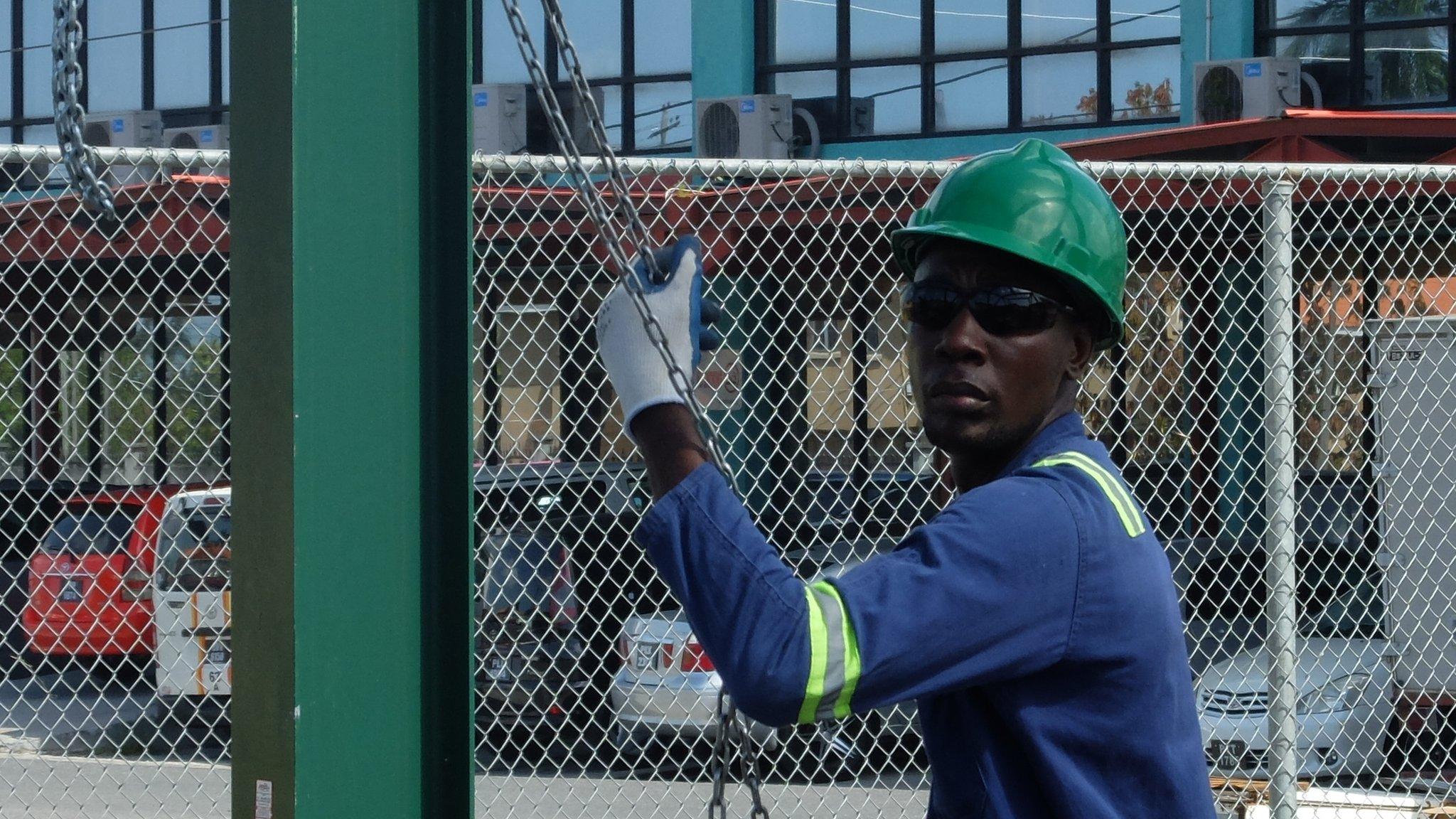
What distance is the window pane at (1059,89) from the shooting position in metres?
15.4

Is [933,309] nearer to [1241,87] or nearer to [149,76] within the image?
[1241,87]

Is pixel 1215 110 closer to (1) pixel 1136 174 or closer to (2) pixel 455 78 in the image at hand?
(1) pixel 1136 174

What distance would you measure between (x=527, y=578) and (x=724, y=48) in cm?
947

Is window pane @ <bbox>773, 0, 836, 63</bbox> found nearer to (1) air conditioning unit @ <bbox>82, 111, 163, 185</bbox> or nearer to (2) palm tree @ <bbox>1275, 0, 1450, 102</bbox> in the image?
(2) palm tree @ <bbox>1275, 0, 1450, 102</bbox>

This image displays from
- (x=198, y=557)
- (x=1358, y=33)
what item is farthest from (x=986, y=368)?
(x=1358, y=33)

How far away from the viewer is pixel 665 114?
16875mm

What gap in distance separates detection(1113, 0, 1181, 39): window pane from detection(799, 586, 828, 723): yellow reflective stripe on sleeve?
571 inches

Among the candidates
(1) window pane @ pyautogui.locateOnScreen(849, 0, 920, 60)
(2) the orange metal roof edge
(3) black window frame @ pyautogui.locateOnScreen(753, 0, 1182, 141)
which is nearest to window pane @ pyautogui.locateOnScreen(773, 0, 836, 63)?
(3) black window frame @ pyautogui.locateOnScreen(753, 0, 1182, 141)

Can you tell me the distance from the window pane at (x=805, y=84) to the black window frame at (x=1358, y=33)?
13.9 feet

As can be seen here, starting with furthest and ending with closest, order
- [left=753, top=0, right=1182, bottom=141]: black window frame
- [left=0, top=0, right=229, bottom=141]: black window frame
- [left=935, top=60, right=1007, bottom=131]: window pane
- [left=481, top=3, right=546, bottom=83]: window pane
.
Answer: [left=0, top=0, right=229, bottom=141]: black window frame < [left=481, top=3, right=546, bottom=83]: window pane < [left=935, top=60, right=1007, bottom=131]: window pane < [left=753, top=0, right=1182, bottom=141]: black window frame

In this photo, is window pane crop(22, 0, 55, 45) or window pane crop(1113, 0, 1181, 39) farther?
window pane crop(22, 0, 55, 45)

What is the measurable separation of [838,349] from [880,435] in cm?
126

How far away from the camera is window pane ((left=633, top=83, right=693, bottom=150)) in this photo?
1680 cm

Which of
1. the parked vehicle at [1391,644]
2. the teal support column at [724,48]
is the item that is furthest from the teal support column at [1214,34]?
the parked vehicle at [1391,644]
